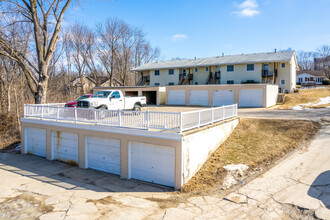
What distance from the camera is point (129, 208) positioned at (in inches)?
344

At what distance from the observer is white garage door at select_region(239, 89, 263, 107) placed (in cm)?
2511

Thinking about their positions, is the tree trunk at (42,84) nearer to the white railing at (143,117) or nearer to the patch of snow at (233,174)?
the white railing at (143,117)

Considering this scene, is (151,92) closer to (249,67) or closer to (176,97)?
(176,97)

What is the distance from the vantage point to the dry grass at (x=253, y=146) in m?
10.6

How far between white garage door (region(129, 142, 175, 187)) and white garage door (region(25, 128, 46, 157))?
8469 millimetres

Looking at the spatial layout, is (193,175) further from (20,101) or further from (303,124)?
(20,101)

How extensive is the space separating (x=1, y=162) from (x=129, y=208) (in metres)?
12.0

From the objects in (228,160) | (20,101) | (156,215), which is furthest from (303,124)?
(20,101)

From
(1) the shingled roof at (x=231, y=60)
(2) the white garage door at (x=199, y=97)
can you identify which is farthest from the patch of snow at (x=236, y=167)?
(1) the shingled roof at (x=231, y=60)

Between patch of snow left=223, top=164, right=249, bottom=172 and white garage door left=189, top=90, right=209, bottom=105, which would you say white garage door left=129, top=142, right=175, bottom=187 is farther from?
white garage door left=189, top=90, right=209, bottom=105

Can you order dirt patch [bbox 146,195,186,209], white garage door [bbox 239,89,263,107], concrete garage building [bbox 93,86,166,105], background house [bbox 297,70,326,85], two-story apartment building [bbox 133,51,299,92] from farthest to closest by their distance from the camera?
background house [bbox 297,70,326,85]
concrete garage building [bbox 93,86,166,105]
two-story apartment building [bbox 133,51,299,92]
white garage door [bbox 239,89,263,107]
dirt patch [bbox 146,195,186,209]

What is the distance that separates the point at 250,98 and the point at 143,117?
1764 cm

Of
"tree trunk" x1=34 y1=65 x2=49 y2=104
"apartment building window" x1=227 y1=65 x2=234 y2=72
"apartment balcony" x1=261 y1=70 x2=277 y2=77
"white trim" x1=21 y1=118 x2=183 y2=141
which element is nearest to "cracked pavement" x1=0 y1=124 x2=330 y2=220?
"white trim" x1=21 y1=118 x2=183 y2=141

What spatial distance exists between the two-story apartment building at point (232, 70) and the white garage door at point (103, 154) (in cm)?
2273
